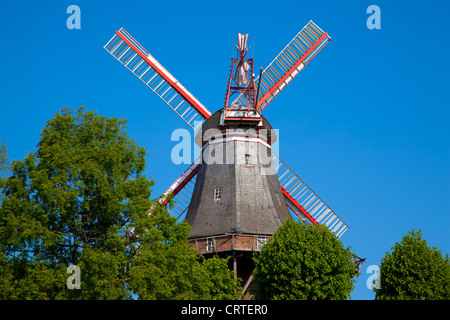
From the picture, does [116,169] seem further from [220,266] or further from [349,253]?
[349,253]

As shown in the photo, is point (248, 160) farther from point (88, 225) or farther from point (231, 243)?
point (88, 225)

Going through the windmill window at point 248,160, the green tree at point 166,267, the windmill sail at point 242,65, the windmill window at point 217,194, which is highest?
the windmill sail at point 242,65

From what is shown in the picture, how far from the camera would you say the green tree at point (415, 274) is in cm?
4400

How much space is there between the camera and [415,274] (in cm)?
4472

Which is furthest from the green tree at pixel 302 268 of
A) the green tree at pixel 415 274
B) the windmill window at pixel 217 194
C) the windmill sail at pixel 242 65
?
the windmill sail at pixel 242 65

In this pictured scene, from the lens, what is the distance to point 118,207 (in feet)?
128

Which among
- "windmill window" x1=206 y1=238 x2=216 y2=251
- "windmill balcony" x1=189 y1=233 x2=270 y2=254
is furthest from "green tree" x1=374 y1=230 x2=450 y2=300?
"windmill window" x1=206 y1=238 x2=216 y2=251

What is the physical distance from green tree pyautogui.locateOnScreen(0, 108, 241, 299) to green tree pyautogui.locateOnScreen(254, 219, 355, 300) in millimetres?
4301

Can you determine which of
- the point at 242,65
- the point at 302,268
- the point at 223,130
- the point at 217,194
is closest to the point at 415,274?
the point at 302,268

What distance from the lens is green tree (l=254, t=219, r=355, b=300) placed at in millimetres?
43250

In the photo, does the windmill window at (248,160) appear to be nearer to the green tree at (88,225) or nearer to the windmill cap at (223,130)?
the windmill cap at (223,130)

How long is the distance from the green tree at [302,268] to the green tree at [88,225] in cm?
430

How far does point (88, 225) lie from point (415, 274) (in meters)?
18.4
